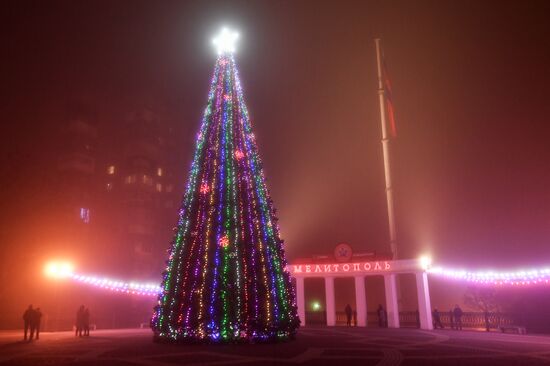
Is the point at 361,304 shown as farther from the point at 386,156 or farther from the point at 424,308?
the point at 386,156

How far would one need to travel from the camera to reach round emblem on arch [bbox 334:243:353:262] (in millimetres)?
28891

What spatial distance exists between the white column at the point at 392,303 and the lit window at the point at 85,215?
3146 centimetres

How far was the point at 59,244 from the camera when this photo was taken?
115ft

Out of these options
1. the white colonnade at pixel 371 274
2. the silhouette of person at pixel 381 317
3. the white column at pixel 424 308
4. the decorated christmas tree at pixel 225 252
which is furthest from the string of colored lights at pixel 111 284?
the white column at pixel 424 308

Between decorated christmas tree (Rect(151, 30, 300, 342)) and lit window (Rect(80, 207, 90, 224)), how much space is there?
29.7 m

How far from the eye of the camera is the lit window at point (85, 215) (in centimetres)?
4202

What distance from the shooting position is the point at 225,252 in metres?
15.9

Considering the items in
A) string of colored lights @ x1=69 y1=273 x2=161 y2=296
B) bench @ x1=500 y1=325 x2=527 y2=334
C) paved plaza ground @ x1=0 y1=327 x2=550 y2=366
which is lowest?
bench @ x1=500 y1=325 x2=527 y2=334

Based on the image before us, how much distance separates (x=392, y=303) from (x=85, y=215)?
109 feet

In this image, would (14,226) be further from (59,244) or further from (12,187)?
(59,244)

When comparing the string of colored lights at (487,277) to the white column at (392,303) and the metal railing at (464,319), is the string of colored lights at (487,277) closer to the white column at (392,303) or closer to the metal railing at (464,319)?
the metal railing at (464,319)

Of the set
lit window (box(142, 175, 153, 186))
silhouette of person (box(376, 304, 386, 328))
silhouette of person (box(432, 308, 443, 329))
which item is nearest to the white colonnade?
silhouette of person (box(376, 304, 386, 328))

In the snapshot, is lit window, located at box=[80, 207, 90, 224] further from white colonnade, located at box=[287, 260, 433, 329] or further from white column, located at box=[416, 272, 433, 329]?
white column, located at box=[416, 272, 433, 329]

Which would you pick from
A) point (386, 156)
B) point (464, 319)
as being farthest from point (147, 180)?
point (464, 319)
